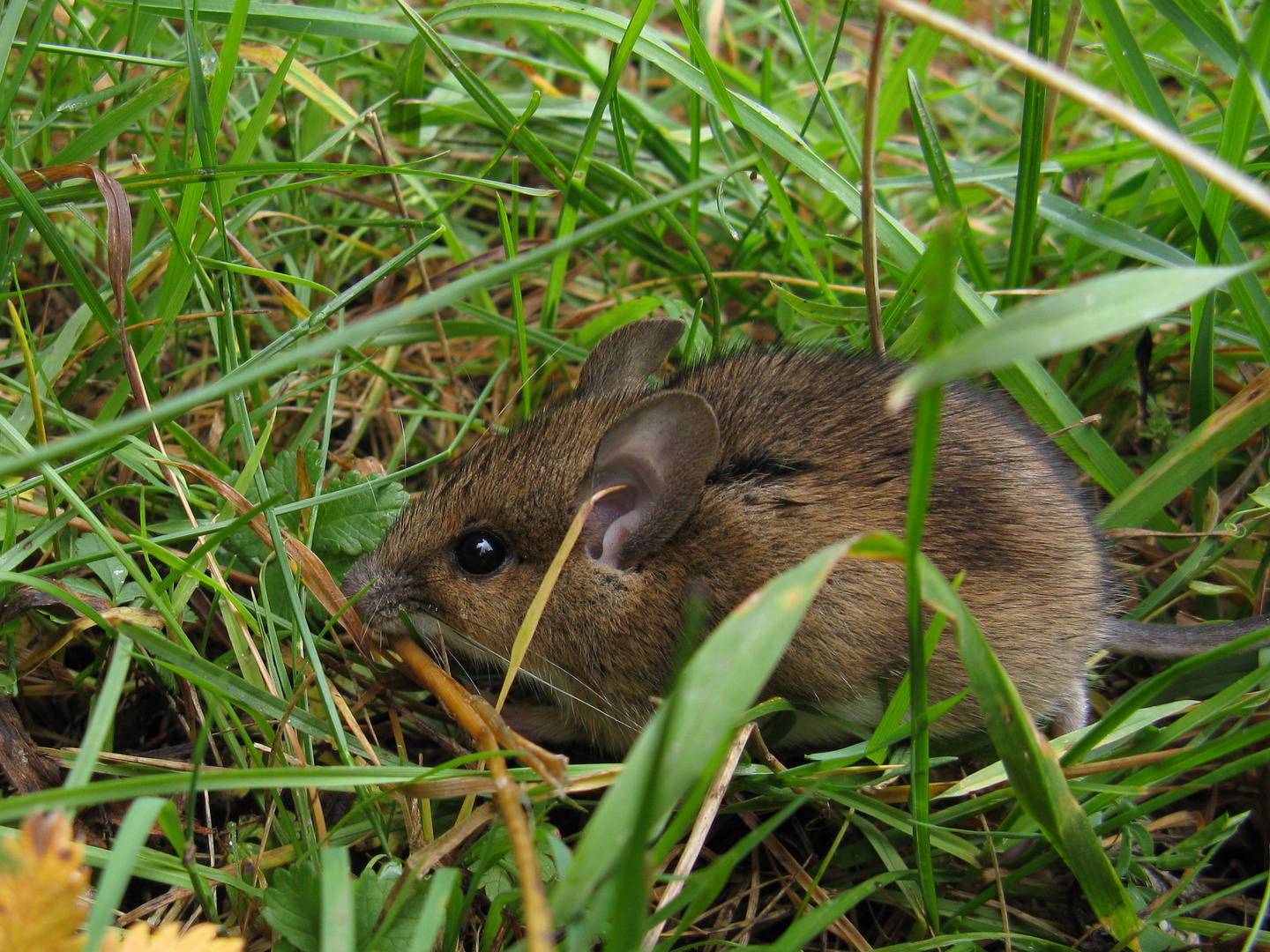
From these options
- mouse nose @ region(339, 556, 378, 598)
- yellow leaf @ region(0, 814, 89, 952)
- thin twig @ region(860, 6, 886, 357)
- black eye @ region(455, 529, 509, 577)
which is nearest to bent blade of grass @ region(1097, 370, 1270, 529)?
thin twig @ region(860, 6, 886, 357)

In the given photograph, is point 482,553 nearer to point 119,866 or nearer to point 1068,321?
point 119,866

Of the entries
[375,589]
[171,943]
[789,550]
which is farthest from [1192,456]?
[171,943]

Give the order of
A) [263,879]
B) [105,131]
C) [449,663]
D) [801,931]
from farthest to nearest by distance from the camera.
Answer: [449,663]
[105,131]
[263,879]
[801,931]

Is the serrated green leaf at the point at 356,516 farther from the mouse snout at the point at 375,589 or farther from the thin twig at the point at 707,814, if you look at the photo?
the thin twig at the point at 707,814

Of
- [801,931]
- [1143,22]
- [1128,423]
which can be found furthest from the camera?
[1143,22]

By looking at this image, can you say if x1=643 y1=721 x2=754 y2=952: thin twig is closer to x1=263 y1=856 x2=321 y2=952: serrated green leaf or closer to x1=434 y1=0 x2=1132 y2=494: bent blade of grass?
x1=263 y1=856 x2=321 y2=952: serrated green leaf

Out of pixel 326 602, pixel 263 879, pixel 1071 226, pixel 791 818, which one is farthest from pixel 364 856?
pixel 1071 226

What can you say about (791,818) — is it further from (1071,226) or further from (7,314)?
(7,314)
